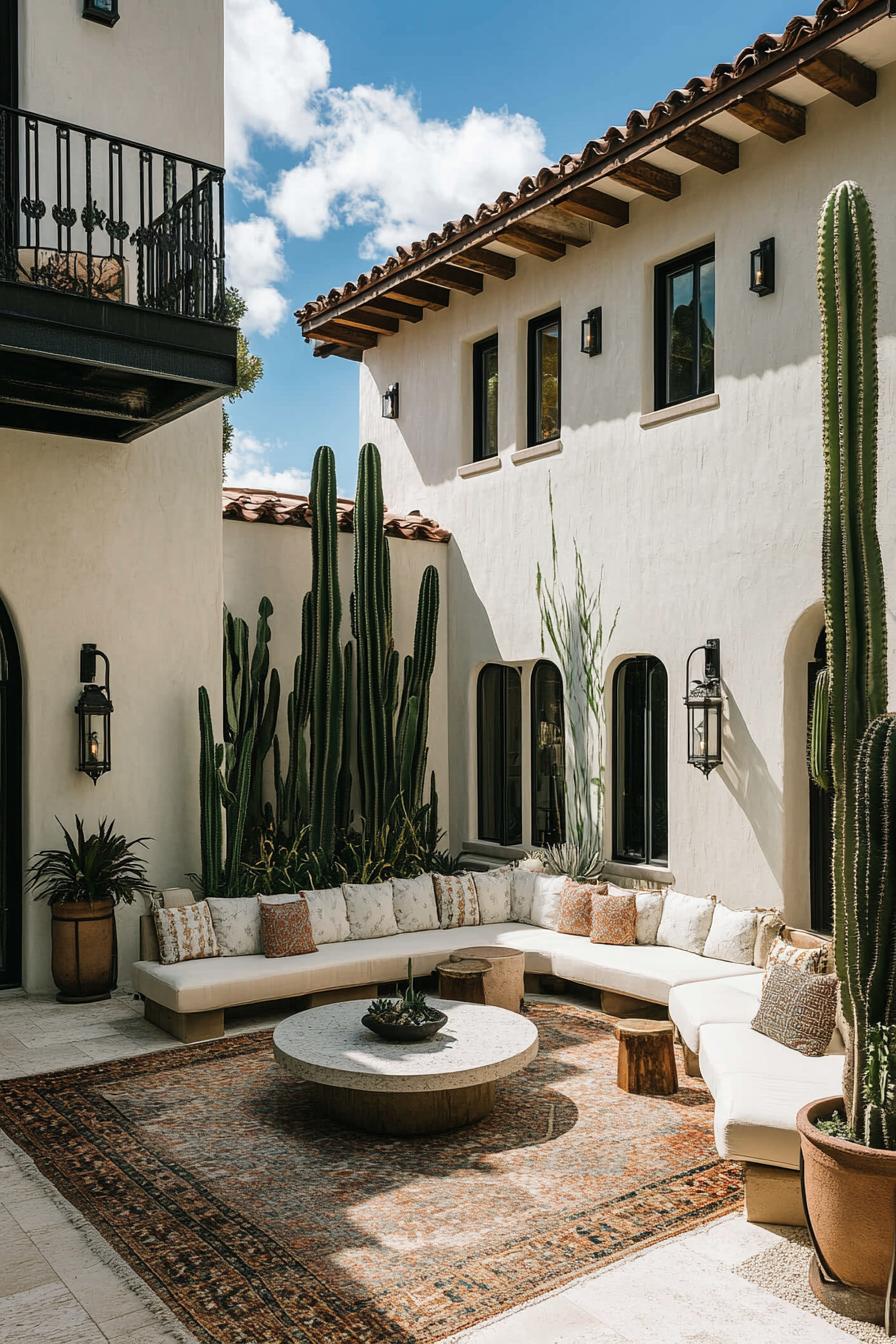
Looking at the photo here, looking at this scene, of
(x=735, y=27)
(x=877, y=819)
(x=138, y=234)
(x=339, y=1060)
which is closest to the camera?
(x=877, y=819)

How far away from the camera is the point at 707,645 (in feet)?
27.6

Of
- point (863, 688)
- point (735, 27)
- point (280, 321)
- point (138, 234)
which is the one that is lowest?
point (863, 688)

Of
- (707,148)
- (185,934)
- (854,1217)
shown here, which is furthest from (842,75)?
(185,934)

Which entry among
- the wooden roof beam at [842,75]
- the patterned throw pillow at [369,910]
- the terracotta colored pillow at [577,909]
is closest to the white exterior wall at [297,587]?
the patterned throw pillow at [369,910]

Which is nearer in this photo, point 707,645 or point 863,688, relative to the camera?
point 863,688

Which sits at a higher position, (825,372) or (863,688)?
(825,372)

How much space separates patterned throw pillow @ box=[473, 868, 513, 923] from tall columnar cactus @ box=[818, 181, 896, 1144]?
4.65m

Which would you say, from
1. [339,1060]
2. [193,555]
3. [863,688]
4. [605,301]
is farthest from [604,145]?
[339,1060]

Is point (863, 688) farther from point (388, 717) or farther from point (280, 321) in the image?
point (280, 321)

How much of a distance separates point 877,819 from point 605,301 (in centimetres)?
650

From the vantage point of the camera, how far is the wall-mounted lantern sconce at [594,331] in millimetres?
9500

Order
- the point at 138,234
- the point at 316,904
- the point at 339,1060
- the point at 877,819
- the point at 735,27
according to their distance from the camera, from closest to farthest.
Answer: the point at 877,819, the point at 339,1060, the point at 138,234, the point at 316,904, the point at 735,27

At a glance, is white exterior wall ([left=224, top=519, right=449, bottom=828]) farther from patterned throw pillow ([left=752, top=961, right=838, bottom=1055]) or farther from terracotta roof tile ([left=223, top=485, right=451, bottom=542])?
patterned throw pillow ([left=752, top=961, right=838, bottom=1055])

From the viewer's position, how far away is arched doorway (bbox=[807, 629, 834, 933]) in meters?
7.89
